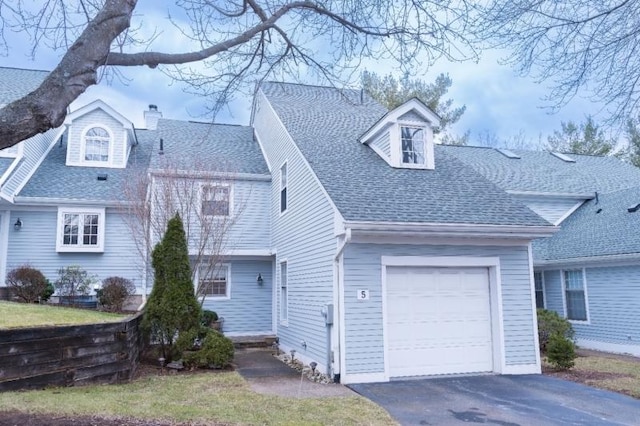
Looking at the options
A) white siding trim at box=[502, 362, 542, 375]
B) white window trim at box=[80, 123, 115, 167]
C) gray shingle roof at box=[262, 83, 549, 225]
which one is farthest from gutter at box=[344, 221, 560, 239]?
white window trim at box=[80, 123, 115, 167]

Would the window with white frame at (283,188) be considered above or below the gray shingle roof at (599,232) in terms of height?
above

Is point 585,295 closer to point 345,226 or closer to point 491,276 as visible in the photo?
point 491,276

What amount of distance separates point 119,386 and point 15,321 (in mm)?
1958

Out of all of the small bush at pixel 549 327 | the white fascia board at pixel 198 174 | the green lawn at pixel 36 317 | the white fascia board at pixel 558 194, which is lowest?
the small bush at pixel 549 327

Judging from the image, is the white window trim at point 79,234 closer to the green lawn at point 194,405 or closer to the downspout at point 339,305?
the green lawn at point 194,405

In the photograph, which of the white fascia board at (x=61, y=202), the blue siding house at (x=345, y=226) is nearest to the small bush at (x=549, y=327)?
the blue siding house at (x=345, y=226)

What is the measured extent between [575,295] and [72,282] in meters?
14.0

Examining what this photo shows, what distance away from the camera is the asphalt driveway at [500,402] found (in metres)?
6.65

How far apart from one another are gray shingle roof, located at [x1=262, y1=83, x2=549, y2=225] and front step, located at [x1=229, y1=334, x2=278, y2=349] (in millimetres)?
5655

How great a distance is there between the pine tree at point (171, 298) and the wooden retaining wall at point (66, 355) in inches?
37.6

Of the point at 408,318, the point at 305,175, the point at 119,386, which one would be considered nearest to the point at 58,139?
the point at 305,175

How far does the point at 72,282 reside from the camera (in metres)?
13.5

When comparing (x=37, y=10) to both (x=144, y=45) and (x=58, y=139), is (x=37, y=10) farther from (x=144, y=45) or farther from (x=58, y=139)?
(x=58, y=139)

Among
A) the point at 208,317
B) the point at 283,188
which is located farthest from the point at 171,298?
the point at 283,188
